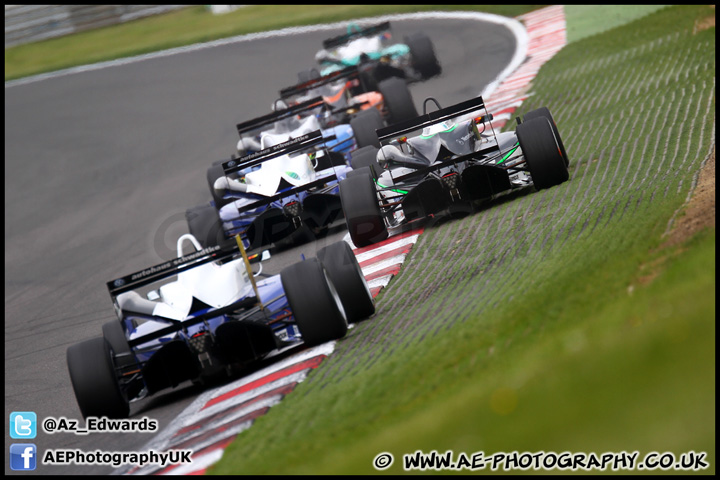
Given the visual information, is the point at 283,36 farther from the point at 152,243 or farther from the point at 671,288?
the point at 671,288

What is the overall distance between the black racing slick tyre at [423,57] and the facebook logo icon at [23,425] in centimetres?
1607

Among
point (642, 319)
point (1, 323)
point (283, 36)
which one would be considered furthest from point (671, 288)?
point (283, 36)

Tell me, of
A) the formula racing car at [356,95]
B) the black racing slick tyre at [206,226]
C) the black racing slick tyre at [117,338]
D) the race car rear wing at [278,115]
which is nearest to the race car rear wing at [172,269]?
the black racing slick tyre at [117,338]

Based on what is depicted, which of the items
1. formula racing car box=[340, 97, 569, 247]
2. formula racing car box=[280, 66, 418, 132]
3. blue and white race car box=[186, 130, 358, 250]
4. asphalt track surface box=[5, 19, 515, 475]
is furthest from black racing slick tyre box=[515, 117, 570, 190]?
formula racing car box=[280, 66, 418, 132]

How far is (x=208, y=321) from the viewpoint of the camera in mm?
8875

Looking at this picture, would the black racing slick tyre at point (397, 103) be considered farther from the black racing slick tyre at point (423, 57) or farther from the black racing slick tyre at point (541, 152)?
the black racing slick tyre at point (541, 152)

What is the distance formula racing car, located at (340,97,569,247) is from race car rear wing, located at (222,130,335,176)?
153 centimetres

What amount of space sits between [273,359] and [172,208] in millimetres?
11741

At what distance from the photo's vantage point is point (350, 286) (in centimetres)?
908

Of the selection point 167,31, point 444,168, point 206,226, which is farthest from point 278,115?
point 167,31

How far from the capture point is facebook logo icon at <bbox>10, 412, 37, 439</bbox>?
909 centimetres

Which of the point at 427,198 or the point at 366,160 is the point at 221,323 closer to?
the point at 427,198

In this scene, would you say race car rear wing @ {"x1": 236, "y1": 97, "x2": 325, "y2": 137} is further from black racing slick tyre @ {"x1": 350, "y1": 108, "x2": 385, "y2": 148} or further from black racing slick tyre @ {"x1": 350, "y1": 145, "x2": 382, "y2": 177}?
black racing slick tyre @ {"x1": 350, "y1": 145, "x2": 382, "y2": 177}

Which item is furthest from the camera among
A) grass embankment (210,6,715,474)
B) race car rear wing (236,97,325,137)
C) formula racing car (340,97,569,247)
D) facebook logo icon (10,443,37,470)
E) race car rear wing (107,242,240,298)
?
race car rear wing (236,97,325,137)
